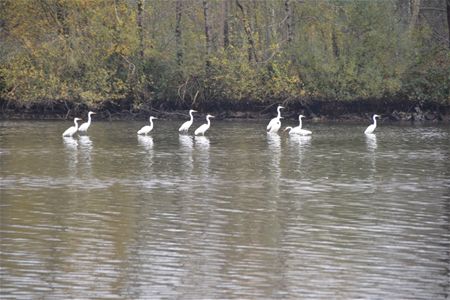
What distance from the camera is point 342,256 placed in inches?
672

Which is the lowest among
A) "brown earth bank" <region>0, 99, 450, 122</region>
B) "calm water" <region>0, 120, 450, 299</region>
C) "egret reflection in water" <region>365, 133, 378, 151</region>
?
"egret reflection in water" <region>365, 133, 378, 151</region>

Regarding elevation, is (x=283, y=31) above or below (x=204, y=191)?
above

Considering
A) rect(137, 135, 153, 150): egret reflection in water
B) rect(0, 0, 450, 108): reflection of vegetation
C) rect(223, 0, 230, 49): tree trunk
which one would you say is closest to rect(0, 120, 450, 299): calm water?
rect(137, 135, 153, 150): egret reflection in water

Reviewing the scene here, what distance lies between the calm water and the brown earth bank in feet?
46.9

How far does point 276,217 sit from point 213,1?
36.3 metres

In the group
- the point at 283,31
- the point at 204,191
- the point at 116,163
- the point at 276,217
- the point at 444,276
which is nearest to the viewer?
the point at 444,276

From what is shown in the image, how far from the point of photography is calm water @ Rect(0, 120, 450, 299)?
15.2 m

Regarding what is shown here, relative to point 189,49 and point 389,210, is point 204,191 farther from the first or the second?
point 189,49

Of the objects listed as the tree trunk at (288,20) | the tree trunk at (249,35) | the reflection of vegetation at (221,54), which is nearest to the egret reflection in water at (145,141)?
the reflection of vegetation at (221,54)

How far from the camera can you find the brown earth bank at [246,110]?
5122 cm

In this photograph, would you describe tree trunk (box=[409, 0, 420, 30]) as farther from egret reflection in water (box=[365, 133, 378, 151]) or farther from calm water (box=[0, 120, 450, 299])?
calm water (box=[0, 120, 450, 299])

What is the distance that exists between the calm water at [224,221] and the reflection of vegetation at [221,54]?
14.7 meters

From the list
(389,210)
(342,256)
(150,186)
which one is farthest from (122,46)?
(342,256)

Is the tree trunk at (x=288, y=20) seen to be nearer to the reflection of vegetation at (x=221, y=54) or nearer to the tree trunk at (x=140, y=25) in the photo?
the reflection of vegetation at (x=221, y=54)
